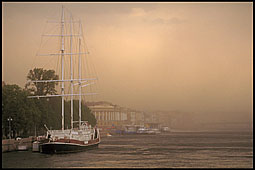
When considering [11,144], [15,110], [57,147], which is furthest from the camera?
[15,110]

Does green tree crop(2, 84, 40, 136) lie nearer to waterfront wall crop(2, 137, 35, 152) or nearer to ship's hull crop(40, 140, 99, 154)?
waterfront wall crop(2, 137, 35, 152)

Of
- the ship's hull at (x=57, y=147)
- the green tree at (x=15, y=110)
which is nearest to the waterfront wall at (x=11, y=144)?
the green tree at (x=15, y=110)

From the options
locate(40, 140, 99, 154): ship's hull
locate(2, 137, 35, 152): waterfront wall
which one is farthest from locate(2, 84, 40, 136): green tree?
locate(40, 140, 99, 154): ship's hull

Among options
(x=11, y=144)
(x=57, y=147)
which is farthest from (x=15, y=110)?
(x=57, y=147)

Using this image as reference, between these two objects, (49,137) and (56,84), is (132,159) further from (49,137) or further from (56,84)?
(56,84)

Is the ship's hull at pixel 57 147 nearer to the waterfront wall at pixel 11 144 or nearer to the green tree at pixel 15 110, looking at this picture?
the waterfront wall at pixel 11 144

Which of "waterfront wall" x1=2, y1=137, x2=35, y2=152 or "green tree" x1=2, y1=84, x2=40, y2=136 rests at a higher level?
"green tree" x1=2, y1=84, x2=40, y2=136

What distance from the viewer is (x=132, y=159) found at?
6238 cm

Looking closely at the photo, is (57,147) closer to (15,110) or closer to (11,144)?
(11,144)

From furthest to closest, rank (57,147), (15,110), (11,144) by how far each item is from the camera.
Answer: (15,110), (11,144), (57,147)

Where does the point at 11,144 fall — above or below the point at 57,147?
below

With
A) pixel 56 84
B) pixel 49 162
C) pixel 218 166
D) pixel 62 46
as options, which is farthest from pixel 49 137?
pixel 56 84

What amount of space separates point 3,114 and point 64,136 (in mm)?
19663

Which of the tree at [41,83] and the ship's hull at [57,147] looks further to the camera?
the tree at [41,83]
